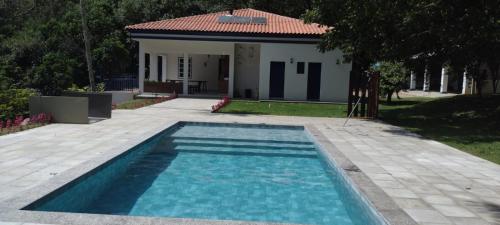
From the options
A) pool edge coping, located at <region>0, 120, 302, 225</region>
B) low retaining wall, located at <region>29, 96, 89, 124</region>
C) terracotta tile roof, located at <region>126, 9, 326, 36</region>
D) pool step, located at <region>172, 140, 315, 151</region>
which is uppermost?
terracotta tile roof, located at <region>126, 9, 326, 36</region>

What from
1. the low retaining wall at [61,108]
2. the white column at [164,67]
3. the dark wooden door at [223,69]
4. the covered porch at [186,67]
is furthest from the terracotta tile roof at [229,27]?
the low retaining wall at [61,108]

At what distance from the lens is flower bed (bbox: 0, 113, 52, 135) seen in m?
11.4

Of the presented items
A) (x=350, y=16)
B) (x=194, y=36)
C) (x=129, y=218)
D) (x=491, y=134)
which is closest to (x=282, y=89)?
(x=194, y=36)

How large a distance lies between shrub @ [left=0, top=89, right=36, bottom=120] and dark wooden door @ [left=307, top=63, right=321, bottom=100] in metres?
15.5

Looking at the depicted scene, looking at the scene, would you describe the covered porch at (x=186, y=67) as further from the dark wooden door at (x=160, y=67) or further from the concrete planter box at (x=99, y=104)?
the concrete planter box at (x=99, y=104)

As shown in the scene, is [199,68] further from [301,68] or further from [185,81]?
[301,68]

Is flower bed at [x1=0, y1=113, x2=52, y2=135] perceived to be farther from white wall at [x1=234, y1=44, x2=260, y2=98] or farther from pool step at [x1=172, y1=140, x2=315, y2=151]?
white wall at [x1=234, y1=44, x2=260, y2=98]

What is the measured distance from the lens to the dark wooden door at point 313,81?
84.8ft

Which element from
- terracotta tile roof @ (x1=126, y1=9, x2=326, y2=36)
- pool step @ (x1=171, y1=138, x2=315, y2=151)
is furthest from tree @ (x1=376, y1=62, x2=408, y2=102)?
pool step @ (x1=171, y1=138, x2=315, y2=151)

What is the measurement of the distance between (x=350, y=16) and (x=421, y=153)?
772 cm

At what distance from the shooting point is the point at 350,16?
1683cm

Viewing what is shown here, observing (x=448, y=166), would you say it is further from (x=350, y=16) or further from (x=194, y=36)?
(x=194, y=36)

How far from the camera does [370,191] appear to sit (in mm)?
6820

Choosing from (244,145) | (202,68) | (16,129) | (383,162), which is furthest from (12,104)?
(202,68)
